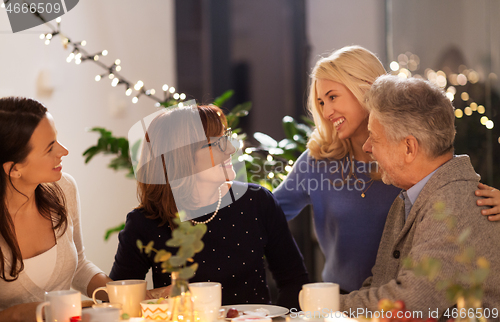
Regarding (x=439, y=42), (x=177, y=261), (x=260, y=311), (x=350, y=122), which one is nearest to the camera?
(x=177, y=261)

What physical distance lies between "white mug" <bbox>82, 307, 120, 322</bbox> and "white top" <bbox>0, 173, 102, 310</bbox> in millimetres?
607

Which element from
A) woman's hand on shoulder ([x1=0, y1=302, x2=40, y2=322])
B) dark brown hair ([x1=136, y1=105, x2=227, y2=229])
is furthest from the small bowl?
dark brown hair ([x1=136, y1=105, x2=227, y2=229])

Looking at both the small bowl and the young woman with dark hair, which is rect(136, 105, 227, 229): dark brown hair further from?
the small bowl

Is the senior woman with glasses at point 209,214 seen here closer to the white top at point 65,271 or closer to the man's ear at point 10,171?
the white top at point 65,271

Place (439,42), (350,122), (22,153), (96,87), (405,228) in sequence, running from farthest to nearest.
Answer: (96,87) → (439,42) → (350,122) → (22,153) → (405,228)

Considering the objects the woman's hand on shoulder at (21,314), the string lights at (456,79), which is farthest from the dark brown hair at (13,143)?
the string lights at (456,79)

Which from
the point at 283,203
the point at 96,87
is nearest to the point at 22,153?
the point at 283,203

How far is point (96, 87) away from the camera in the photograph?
3.56 m

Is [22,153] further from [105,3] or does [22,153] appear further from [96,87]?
[105,3]

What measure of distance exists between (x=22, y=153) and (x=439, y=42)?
8.71 ft

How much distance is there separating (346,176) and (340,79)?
380 millimetres

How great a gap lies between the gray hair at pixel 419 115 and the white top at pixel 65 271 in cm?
111

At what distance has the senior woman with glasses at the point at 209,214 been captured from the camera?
1.57 m

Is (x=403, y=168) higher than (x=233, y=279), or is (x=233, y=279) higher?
(x=403, y=168)
